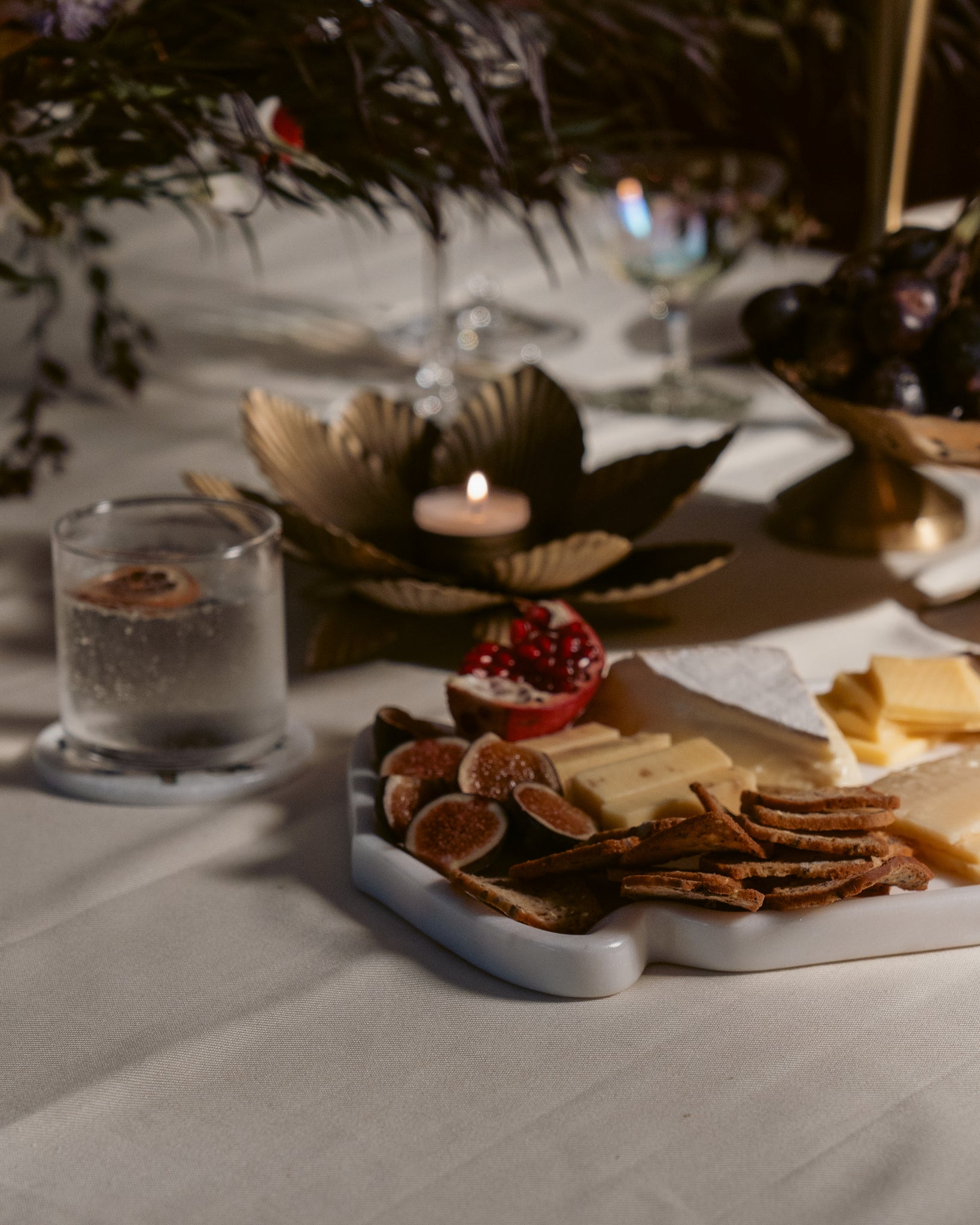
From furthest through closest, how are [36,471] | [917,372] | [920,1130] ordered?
[36,471] < [917,372] < [920,1130]

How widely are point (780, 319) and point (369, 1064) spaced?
71 centimetres

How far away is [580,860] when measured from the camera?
625mm

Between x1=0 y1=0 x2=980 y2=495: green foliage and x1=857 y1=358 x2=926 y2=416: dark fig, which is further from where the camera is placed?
x1=857 y1=358 x2=926 y2=416: dark fig

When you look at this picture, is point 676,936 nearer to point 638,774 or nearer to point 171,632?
point 638,774

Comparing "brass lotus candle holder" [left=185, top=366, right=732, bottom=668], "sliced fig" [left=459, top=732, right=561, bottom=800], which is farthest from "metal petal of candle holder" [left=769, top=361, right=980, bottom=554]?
"sliced fig" [left=459, top=732, right=561, bottom=800]

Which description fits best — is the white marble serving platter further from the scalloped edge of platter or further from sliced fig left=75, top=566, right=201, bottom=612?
sliced fig left=75, top=566, right=201, bottom=612

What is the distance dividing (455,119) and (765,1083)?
25.3 inches

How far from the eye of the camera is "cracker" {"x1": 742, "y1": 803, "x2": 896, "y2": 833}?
0.64m

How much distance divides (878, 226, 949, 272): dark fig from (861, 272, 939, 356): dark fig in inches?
1.0

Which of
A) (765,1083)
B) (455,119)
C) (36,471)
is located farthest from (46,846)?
(36,471)

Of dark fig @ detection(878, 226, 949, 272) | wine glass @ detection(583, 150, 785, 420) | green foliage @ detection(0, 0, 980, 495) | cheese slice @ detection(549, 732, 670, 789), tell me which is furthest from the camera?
wine glass @ detection(583, 150, 785, 420)

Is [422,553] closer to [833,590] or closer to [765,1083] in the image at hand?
[833,590]

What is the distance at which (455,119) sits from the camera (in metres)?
0.92

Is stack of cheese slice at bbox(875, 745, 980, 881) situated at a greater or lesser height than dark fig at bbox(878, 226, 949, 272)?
lesser
